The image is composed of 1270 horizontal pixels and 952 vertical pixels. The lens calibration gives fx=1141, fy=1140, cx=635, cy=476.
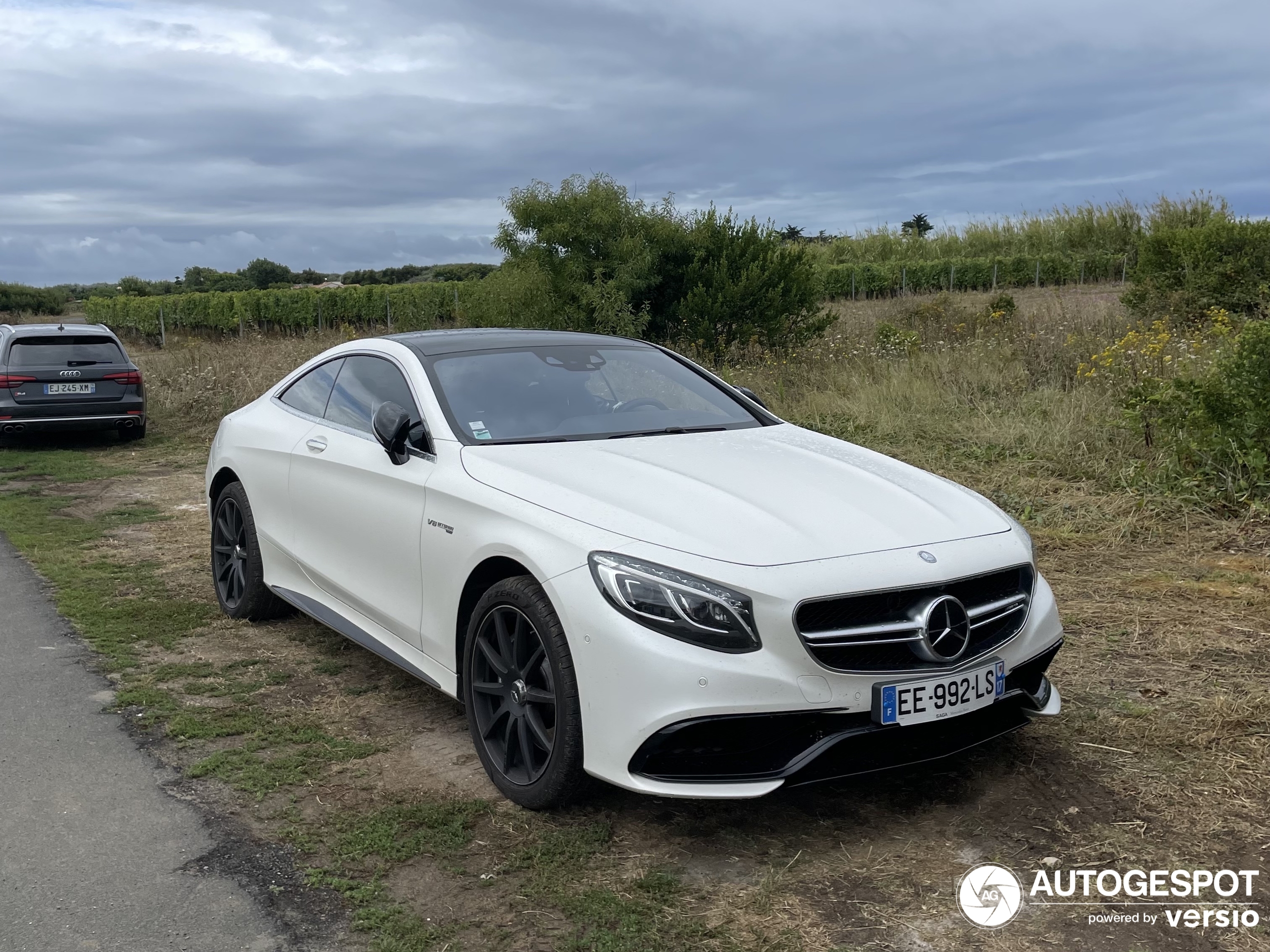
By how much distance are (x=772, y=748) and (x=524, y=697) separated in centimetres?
85

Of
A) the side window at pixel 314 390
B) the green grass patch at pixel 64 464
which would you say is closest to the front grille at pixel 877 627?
the side window at pixel 314 390

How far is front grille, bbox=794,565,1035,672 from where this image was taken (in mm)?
3264

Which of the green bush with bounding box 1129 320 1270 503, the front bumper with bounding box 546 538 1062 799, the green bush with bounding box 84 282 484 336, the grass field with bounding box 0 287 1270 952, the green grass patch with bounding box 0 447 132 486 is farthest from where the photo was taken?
the green bush with bounding box 84 282 484 336

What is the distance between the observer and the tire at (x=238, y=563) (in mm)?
5855

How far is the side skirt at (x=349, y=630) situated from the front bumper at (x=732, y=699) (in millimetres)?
1066

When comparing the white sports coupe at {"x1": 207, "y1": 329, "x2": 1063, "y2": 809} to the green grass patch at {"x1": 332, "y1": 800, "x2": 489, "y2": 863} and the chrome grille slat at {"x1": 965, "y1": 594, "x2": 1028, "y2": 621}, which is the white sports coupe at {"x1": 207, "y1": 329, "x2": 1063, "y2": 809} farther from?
the green grass patch at {"x1": 332, "y1": 800, "x2": 489, "y2": 863}

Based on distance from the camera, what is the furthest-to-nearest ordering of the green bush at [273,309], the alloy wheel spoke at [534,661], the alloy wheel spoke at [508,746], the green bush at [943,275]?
the green bush at [943,275] < the green bush at [273,309] < the alloy wheel spoke at [508,746] < the alloy wheel spoke at [534,661]

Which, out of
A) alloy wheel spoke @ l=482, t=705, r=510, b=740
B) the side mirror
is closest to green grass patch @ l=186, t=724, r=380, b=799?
alloy wheel spoke @ l=482, t=705, r=510, b=740

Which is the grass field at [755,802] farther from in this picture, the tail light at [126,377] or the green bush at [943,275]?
the green bush at [943,275]

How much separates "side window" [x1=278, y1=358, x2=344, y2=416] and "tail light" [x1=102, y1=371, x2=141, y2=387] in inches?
375

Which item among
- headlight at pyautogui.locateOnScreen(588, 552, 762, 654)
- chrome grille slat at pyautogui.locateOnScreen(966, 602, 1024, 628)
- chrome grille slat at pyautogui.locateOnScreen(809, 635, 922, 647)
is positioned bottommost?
chrome grille slat at pyautogui.locateOnScreen(966, 602, 1024, 628)

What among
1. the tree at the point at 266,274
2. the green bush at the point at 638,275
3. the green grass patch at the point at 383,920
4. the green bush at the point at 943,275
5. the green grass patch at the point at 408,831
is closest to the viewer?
the green grass patch at the point at 383,920

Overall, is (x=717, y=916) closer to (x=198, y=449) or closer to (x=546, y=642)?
(x=546, y=642)

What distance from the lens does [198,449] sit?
1396 centimetres
